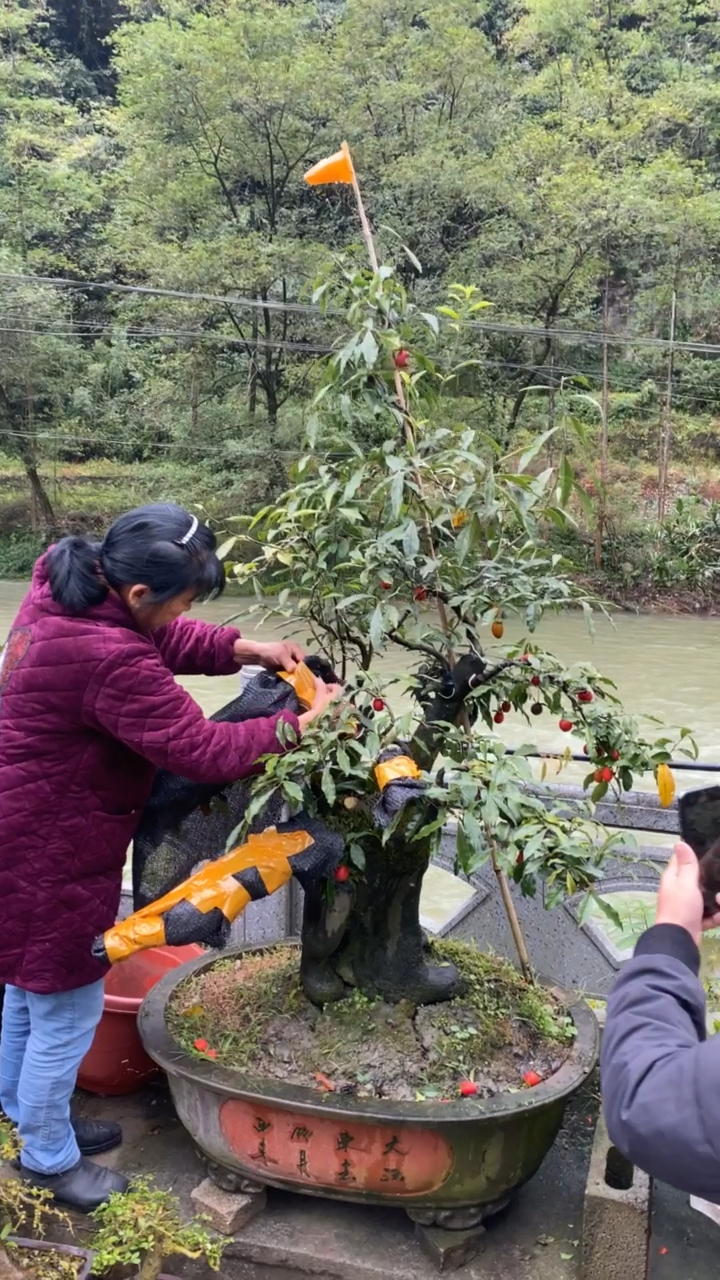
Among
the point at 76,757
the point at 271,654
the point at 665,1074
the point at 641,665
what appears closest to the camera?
the point at 665,1074

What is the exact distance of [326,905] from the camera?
2.05 m

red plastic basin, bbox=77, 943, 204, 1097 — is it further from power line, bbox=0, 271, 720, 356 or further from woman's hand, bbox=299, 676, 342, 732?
power line, bbox=0, 271, 720, 356

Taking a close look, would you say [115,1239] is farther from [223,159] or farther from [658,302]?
[658,302]

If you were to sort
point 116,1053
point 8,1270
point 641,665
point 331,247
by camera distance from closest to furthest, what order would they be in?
point 8,1270, point 116,1053, point 641,665, point 331,247

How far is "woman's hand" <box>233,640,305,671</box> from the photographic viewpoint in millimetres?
2088

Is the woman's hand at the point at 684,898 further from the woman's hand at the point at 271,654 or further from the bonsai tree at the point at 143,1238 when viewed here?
the bonsai tree at the point at 143,1238

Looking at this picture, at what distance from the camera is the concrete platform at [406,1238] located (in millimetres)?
1804

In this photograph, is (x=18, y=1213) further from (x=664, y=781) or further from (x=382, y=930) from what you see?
(x=664, y=781)

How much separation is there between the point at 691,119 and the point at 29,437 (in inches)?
522

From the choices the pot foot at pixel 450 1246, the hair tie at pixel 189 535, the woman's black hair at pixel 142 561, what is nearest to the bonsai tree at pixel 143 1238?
the pot foot at pixel 450 1246

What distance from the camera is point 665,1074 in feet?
3.34

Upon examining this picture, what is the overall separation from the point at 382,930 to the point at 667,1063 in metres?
1.13

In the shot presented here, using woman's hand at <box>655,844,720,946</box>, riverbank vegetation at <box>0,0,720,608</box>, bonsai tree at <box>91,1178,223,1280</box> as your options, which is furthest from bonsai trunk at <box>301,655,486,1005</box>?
riverbank vegetation at <box>0,0,720,608</box>

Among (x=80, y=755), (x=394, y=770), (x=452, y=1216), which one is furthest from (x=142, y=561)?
(x=452, y=1216)
